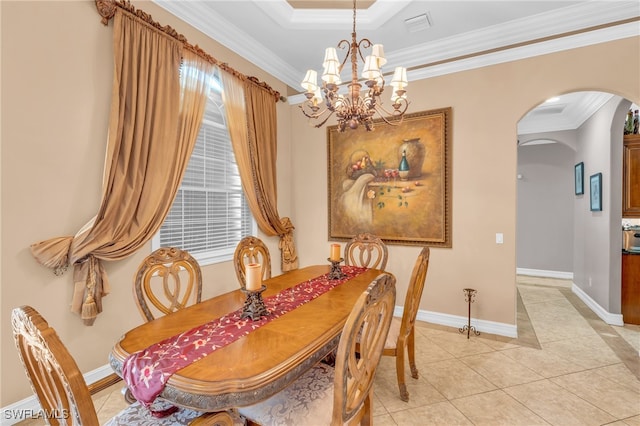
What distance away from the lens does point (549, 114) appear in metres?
5.01

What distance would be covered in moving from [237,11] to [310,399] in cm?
334

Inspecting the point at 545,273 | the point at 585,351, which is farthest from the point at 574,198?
the point at 585,351

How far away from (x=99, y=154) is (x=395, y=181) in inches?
119

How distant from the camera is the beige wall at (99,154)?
185 centimetres

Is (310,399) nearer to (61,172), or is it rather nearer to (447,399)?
(447,399)

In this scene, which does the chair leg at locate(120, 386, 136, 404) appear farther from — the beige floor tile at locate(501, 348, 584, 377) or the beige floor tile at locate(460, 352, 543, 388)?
the beige floor tile at locate(501, 348, 584, 377)

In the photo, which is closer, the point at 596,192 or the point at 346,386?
the point at 346,386

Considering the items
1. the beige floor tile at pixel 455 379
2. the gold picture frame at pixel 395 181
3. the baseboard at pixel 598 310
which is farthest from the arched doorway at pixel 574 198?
the beige floor tile at pixel 455 379

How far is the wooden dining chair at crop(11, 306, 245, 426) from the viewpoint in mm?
804

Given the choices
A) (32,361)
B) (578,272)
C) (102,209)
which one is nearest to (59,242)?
(102,209)

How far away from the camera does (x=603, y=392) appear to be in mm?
2189

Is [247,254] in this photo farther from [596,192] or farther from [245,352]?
[596,192]

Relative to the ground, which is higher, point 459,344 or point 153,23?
point 153,23

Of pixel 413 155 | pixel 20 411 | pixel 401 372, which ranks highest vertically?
pixel 413 155
